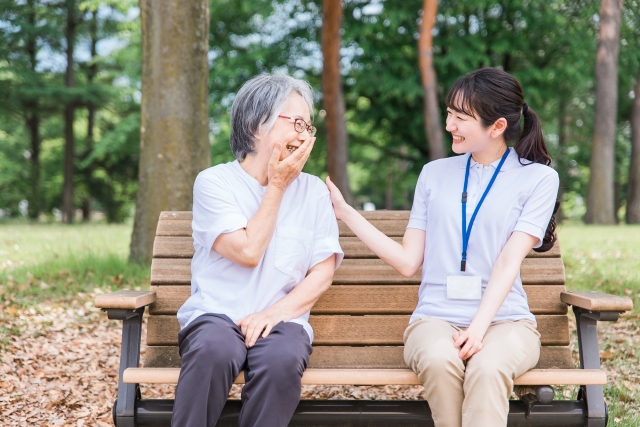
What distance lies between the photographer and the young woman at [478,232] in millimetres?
2607

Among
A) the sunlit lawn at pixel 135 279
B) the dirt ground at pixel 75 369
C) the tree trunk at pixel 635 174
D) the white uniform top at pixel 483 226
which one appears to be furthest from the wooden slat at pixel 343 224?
the tree trunk at pixel 635 174

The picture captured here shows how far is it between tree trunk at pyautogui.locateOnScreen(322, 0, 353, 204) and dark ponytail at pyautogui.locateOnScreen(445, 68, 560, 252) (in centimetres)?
961

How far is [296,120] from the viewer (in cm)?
285

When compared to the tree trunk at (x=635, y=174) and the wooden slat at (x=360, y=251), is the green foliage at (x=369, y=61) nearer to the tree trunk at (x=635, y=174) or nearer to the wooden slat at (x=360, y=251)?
the tree trunk at (x=635, y=174)

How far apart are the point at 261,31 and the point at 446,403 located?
18439mm

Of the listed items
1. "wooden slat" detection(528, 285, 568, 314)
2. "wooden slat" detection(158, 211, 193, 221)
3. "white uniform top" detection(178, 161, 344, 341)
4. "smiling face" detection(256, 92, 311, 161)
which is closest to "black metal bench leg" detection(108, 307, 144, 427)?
"white uniform top" detection(178, 161, 344, 341)

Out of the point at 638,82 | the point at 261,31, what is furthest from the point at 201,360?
the point at 638,82

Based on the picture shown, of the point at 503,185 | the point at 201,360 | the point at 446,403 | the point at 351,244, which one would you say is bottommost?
the point at 446,403

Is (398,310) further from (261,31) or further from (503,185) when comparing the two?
(261,31)

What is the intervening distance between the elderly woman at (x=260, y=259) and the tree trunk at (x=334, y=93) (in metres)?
9.64

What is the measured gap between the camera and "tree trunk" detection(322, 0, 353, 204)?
40.4 feet

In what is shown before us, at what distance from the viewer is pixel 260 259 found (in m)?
2.74

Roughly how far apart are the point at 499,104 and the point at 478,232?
1.77 ft

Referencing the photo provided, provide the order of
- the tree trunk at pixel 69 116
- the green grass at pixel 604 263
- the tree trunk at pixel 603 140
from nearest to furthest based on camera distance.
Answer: the green grass at pixel 604 263
the tree trunk at pixel 603 140
the tree trunk at pixel 69 116
